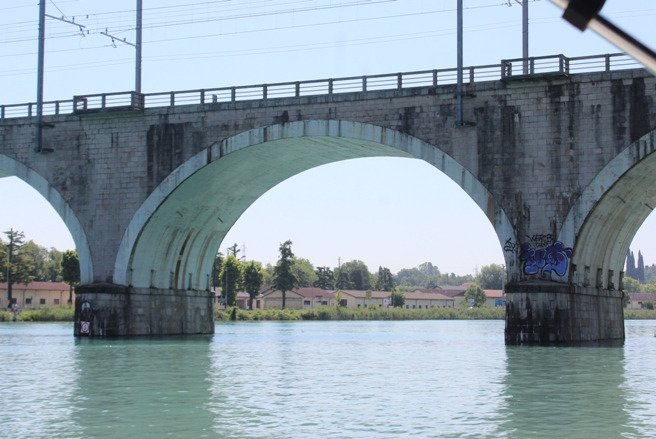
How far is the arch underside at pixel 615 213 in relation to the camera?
35.4 meters

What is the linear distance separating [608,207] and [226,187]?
772 inches

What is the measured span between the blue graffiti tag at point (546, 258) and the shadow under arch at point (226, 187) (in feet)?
2.48

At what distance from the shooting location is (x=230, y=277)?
417 ft

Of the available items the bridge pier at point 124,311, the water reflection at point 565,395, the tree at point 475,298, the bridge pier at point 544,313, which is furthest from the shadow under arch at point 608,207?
the tree at point 475,298

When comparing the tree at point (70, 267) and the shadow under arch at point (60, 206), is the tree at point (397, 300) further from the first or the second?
the shadow under arch at point (60, 206)

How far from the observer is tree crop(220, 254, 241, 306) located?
126562 mm

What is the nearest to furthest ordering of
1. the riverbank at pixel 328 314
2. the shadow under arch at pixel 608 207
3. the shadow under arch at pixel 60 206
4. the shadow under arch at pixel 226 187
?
the shadow under arch at pixel 608 207, the shadow under arch at pixel 226 187, the shadow under arch at pixel 60 206, the riverbank at pixel 328 314

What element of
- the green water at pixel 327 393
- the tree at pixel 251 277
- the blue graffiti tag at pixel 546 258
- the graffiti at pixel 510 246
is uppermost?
the tree at pixel 251 277

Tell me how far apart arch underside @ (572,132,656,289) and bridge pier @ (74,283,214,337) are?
70.7 ft

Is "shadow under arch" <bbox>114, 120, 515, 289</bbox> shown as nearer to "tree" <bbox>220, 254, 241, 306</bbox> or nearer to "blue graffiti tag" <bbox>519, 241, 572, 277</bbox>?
"blue graffiti tag" <bbox>519, 241, 572, 277</bbox>

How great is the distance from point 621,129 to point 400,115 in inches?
366

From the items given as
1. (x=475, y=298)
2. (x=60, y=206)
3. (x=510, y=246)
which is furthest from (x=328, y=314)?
(x=475, y=298)

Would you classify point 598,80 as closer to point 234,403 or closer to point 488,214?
point 488,214

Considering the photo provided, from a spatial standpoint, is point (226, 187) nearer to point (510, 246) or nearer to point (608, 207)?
point (510, 246)
